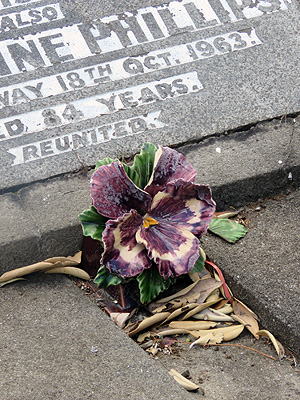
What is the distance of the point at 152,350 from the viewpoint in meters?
1.69

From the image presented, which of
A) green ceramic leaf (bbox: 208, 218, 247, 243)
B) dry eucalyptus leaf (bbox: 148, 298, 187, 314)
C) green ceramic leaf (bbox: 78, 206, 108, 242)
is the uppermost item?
green ceramic leaf (bbox: 78, 206, 108, 242)

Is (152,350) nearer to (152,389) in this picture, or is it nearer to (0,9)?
(152,389)

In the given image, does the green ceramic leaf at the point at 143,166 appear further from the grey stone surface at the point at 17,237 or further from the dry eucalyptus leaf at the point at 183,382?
the dry eucalyptus leaf at the point at 183,382

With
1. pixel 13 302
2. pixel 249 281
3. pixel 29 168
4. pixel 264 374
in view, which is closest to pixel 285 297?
pixel 249 281

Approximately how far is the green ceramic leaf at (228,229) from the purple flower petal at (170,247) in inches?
12.6

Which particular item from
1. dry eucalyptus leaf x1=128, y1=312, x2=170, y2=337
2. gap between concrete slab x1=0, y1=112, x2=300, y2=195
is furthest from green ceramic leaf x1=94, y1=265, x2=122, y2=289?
gap between concrete slab x1=0, y1=112, x2=300, y2=195

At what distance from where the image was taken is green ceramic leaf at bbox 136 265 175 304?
173 centimetres

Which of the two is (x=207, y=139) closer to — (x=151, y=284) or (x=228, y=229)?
(x=228, y=229)

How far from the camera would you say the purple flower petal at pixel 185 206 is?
175 cm

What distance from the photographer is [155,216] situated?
5.83 ft

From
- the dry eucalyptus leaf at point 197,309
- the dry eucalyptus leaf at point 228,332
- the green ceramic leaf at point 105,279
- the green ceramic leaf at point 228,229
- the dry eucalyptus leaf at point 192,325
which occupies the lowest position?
the dry eucalyptus leaf at point 228,332

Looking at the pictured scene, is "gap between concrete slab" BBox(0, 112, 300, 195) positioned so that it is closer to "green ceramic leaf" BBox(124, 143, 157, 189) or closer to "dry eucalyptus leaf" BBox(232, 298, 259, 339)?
"green ceramic leaf" BBox(124, 143, 157, 189)

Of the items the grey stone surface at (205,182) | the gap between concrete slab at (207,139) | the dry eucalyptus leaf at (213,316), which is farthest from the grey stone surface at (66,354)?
the gap between concrete slab at (207,139)

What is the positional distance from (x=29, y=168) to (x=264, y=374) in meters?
1.10
